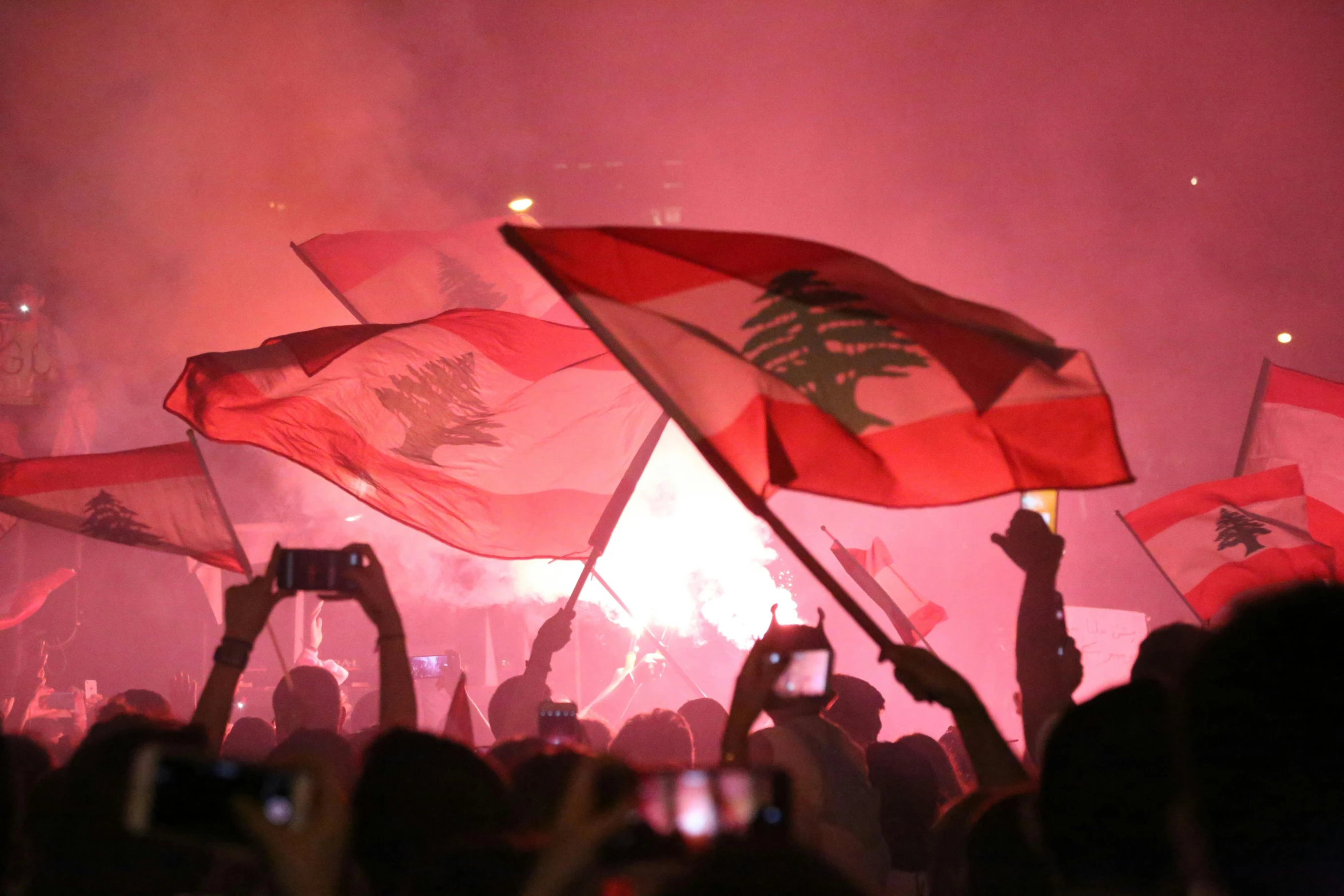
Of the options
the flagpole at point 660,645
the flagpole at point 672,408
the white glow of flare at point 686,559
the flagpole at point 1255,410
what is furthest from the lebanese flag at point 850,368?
the white glow of flare at point 686,559

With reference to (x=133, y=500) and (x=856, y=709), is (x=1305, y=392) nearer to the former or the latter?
(x=856, y=709)

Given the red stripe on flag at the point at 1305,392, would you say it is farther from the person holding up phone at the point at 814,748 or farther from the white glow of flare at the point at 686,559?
the white glow of flare at the point at 686,559

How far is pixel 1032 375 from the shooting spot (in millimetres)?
2916

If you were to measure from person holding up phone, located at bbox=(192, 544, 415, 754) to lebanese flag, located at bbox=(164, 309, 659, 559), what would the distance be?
2242mm

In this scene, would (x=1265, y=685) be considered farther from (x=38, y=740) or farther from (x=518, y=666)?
(x=518, y=666)

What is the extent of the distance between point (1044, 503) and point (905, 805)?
1.09 metres

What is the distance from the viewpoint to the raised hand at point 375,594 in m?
2.67

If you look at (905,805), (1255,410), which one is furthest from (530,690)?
(1255,410)

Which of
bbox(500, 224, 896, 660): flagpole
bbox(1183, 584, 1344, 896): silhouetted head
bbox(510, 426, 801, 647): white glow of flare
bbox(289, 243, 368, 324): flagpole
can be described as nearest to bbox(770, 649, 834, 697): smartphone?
bbox(500, 224, 896, 660): flagpole

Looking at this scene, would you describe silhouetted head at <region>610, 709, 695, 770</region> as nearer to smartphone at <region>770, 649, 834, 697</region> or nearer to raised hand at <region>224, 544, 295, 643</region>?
smartphone at <region>770, 649, 834, 697</region>

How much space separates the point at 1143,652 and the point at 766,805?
1.65 meters

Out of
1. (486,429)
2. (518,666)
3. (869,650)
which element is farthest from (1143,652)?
(518,666)

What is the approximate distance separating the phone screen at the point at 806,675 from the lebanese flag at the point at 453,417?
299cm

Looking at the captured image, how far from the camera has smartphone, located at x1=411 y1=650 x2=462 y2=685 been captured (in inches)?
452
